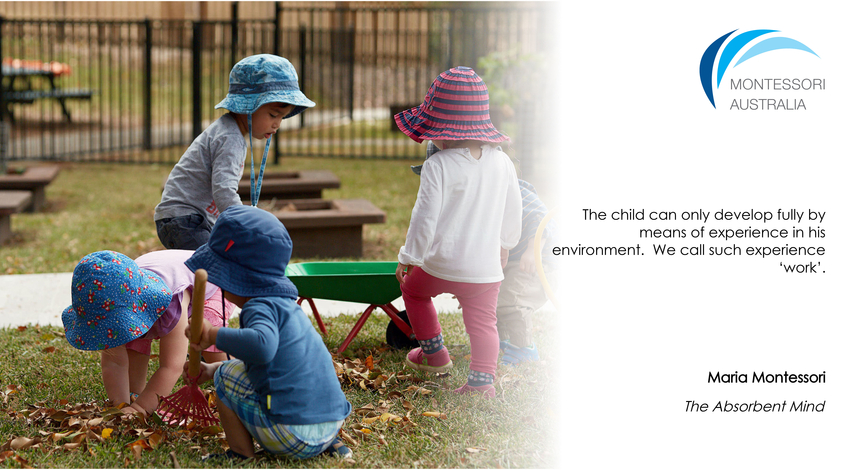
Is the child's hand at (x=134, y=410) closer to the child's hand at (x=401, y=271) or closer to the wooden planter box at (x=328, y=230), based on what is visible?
the child's hand at (x=401, y=271)

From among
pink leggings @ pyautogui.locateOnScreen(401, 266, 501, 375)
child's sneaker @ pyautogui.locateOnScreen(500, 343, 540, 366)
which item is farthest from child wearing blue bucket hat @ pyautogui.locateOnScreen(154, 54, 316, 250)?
child's sneaker @ pyautogui.locateOnScreen(500, 343, 540, 366)

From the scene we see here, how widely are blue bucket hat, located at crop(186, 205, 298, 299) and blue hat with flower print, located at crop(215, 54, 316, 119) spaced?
125cm

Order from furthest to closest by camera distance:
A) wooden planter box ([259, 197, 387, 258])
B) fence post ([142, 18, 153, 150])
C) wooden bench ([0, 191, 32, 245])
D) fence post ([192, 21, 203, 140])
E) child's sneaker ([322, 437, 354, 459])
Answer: fence post ([142, 18, 153, 150]), fence post ([192, 21, 203, 140]), wooden bench ([0, 191, 32, 245]), wooden planter box ([259, 197, 387, 258]), child's sneaker ([322, 437, 354, 459])

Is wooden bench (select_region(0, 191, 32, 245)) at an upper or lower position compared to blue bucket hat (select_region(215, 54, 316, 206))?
lower

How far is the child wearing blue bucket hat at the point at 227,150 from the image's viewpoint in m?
3.88

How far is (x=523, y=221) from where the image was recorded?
4062 mm

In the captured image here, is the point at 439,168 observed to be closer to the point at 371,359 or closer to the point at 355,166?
the point at 371,359

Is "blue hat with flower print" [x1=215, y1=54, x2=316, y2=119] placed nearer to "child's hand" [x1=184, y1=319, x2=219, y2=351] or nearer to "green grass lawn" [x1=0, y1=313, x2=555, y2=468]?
"green grass lawn" [x1=0, y1=313, x2=555, y2=468]

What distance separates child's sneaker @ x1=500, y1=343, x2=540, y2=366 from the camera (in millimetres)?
4164

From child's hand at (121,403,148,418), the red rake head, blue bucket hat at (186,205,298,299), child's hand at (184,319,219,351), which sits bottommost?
child's hand at (121,403,148,418)

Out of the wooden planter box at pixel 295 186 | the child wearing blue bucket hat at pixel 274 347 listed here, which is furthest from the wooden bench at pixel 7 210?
the child wearing blue bucket hat at pixel 274 347

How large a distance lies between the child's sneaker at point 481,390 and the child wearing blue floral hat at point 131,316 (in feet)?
4.00

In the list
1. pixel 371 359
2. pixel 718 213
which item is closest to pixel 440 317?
pixel 371 359

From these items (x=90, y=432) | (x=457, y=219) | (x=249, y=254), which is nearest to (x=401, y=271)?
(x=457, y=219)
